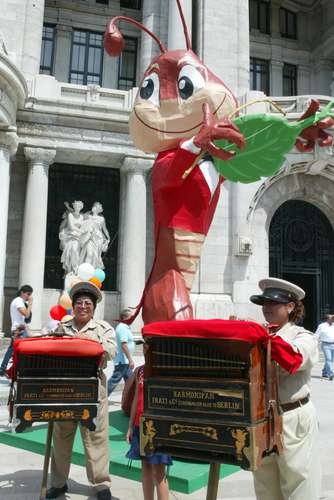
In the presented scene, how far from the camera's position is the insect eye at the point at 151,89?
22.1ft

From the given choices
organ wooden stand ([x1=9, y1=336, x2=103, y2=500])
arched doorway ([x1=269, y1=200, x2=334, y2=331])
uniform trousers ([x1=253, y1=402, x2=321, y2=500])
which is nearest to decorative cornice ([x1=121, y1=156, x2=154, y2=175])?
arched doorway ([x1=269, y1=200, x2=334, y2=331])

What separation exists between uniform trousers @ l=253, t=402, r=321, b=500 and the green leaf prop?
4067 millimetres

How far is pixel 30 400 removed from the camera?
386 centimetres

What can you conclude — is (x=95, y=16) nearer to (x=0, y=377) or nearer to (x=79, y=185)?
(x=79, y=185)

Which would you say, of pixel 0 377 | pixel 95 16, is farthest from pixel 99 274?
pixel 95 16

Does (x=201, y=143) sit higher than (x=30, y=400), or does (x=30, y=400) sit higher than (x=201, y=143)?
(x=201, y=143)

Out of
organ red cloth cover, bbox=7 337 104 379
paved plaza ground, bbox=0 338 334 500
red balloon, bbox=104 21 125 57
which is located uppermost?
red balloon, bbox=104 21 125 57

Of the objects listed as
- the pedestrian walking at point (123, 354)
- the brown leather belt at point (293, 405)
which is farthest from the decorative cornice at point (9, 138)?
the brown leather belt at point (293, 405)

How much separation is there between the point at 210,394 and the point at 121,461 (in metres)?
3.16

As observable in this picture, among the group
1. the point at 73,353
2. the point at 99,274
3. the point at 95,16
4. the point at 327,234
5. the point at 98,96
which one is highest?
the point at 95,16

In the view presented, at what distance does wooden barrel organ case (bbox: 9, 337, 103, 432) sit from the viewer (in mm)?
3846

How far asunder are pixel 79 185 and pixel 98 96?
324cm

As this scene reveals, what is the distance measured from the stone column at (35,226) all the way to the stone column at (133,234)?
2.61m

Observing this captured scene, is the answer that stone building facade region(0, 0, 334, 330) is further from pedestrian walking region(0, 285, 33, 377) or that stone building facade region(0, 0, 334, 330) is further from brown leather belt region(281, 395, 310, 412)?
brown leather belt region(281, 395, 310, 412)
